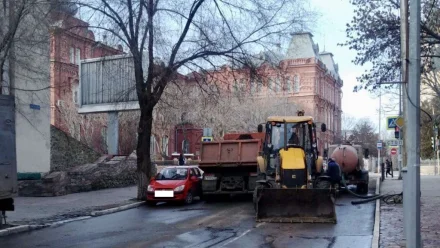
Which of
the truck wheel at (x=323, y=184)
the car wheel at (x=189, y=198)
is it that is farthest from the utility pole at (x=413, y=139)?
the car wheel at (x=189, y=198)

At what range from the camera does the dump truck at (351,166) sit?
79.9 feet

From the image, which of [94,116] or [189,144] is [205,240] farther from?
[189,144]

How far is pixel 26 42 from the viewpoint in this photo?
58.6 ft

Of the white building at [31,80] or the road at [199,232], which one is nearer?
the road at [199,232]

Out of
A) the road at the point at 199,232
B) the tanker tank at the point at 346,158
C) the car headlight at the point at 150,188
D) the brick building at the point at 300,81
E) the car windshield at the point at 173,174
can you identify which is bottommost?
the road at the point at 199,232

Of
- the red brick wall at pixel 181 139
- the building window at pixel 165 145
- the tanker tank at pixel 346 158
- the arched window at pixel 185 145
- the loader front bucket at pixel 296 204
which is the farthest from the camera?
the arched window at pixel 185 145

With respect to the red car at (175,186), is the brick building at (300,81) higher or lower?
higher

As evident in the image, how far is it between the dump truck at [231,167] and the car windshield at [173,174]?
0.73 meters

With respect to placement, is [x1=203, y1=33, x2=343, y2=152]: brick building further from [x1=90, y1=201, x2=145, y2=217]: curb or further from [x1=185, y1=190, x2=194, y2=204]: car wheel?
[x1=90, y1=201, x2=145, y2=217]: curb

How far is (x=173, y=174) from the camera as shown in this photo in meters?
21.9

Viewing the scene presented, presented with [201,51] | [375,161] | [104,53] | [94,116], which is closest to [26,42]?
[104,53]

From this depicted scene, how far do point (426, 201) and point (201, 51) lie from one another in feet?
31.7

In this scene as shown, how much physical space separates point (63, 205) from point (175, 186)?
406cm

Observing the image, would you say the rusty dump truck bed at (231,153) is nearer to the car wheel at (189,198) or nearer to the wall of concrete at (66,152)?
the car wheel at (189,198)
